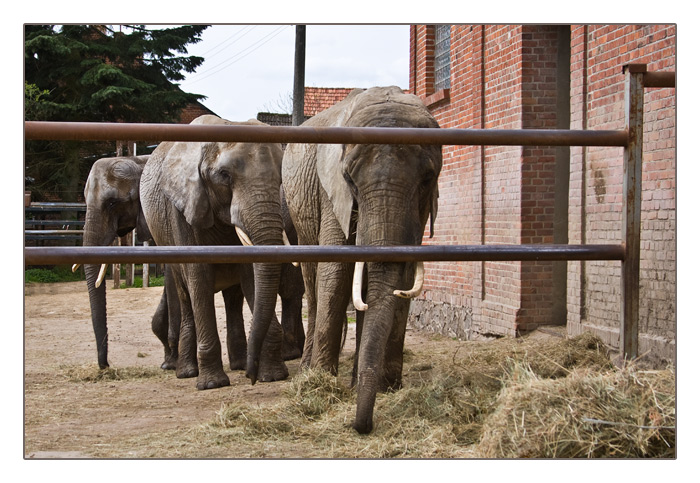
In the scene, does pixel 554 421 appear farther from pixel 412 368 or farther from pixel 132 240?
pixel 132 240

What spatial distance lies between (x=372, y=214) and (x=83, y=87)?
21.3 metres

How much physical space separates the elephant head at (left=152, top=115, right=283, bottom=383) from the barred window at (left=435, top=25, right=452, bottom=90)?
496cm

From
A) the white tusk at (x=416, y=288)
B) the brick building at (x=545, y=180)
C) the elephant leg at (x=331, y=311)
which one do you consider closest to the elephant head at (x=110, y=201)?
the elephant leg at (x=331, y=311)

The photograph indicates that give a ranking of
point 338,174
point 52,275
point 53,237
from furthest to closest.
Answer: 1. point 52,275
2. point 53,237
3. point 338,174

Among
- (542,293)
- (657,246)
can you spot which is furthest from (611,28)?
(542,293)

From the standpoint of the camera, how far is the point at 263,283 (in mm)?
6570

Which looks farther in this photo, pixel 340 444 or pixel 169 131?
pixel 340 444

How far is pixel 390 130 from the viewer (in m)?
3.60

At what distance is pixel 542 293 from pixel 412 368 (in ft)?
7.33

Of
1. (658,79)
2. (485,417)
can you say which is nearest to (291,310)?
(485,417)

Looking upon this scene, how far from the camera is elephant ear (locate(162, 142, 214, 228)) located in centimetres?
733

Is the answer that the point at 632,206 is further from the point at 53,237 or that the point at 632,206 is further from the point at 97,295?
the point at 53,237

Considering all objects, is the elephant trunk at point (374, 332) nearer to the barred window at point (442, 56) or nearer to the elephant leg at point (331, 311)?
the elephant leg at point (331, 311)

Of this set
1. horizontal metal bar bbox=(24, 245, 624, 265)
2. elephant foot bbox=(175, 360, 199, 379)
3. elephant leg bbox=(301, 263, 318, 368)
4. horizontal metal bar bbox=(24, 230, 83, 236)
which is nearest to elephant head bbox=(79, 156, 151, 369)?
elephant foot bbox=(175, 360, 199, 379)
